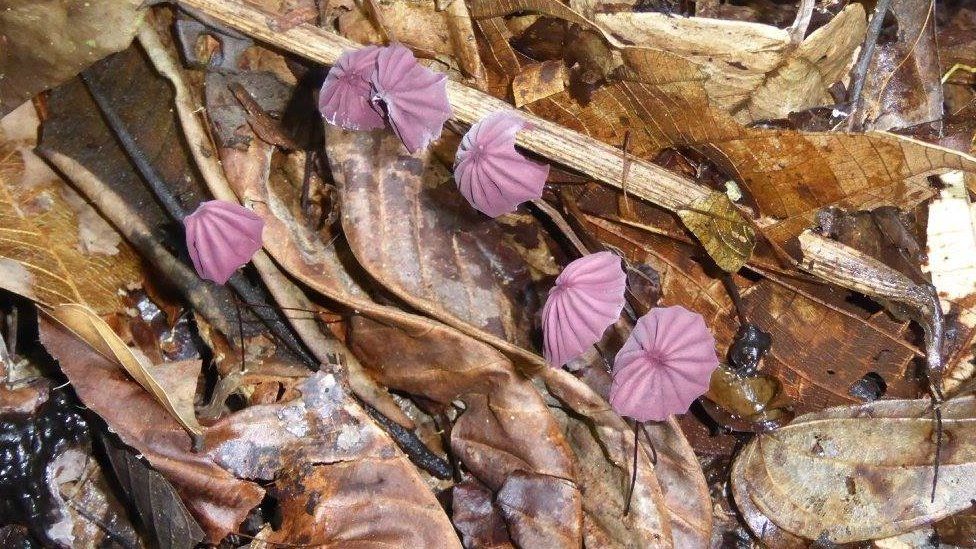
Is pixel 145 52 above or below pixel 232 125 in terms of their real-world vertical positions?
above

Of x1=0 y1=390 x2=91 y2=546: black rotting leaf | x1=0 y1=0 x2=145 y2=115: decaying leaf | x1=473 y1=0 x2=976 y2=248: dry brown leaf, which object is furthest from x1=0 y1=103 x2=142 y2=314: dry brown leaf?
x1=473 y1=0 x2=976 y2=248: dry brown leaf

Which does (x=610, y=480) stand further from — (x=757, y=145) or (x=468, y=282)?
(x=757, y=145)

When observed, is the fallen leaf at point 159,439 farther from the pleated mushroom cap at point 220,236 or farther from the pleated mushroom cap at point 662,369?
the pleated mushroom cap at point 662,369

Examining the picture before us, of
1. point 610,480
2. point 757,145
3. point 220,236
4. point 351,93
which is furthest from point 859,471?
point 220,236

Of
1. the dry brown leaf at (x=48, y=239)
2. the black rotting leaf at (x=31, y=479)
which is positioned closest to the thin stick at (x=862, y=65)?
the dry brown leaf at (x=48, y=239)

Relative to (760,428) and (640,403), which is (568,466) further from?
(760,428)

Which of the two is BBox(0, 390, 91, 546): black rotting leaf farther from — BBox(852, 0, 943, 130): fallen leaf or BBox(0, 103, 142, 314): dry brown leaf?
BBox(852, 0, 943, 130): fallen leaf

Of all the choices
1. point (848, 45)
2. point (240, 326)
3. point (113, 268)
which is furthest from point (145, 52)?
point (848, 45)

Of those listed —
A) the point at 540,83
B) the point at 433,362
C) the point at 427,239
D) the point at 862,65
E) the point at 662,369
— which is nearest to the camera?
the point at 662,369
